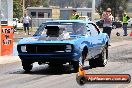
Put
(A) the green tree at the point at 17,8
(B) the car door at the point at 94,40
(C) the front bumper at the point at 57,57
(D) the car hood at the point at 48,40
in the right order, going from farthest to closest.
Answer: (A) the green tree at the point at 17,8 → (B) the car door at the point at 94,40 → (D) the car hood at the point at 48,40 → (C) the front bumper at the point at 57,57

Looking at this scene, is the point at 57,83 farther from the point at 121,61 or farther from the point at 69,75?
the point at 121,61

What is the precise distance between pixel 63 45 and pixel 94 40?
6.39 ft

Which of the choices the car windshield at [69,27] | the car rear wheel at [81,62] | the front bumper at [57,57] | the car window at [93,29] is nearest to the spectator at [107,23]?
the car window at [93,29]

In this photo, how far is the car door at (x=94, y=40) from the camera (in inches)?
555

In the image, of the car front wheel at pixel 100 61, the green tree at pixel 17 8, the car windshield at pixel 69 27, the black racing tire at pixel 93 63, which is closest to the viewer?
the car windshield at pixel 69 27

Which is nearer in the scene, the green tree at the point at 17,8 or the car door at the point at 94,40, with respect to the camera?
the car door at the point at 94,40

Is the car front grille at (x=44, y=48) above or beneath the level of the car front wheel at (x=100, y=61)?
above

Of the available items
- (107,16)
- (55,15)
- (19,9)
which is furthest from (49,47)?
(55,15)

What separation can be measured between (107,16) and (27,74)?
1173 cm

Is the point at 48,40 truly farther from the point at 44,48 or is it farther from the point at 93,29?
the point at 93,29

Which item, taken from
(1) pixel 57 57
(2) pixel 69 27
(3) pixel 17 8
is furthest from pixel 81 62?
(3) pixel 17 8

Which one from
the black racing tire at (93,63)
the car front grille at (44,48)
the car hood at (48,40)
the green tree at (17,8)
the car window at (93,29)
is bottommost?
the black racing tire at (93,63)

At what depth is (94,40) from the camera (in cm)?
1428

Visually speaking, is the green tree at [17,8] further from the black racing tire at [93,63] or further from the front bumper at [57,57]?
the front bumper at [57,57]
